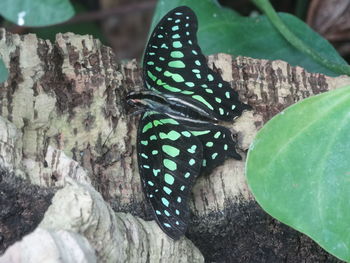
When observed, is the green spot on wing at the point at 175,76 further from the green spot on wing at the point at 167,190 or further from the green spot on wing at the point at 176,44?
the green spot on wing at the point at 167,190

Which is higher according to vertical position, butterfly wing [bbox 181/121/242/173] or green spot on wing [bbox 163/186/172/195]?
butterfly wing [bbox 181/121/242/173]

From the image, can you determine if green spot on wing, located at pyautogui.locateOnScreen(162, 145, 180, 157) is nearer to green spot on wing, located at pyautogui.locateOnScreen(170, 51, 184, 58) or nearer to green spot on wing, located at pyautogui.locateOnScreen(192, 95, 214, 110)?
green spot on wing, located at pyautogui.locateOnScreen(192, 95, 214, 110)

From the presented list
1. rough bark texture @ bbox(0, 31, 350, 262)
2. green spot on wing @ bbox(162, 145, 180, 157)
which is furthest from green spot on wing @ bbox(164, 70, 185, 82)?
green spot on wing @ bbox(162, 145, 180, 157)

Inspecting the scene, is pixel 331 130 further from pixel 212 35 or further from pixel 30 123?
pixel 30 123

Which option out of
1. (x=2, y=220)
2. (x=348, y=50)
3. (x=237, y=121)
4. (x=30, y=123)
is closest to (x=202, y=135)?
(x=237, y=121)

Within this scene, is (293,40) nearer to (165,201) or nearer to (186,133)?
(186,133)
